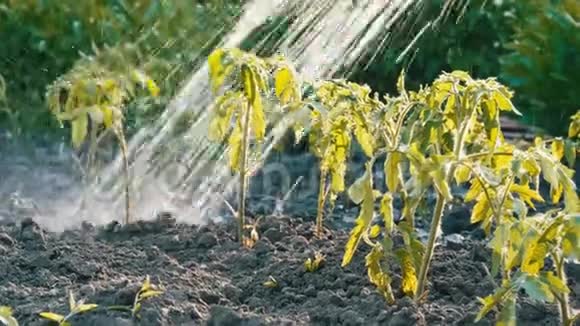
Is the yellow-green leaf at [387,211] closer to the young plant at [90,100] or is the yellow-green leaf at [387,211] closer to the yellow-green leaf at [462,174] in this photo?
the yellow-green leaf at [462,174]

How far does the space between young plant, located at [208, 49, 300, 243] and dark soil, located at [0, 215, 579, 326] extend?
21cm

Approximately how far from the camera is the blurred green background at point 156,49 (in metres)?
5.42

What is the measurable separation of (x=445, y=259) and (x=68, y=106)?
3.84 ft

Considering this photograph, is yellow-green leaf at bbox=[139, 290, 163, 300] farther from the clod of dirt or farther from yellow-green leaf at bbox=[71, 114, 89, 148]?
the clod of dirt

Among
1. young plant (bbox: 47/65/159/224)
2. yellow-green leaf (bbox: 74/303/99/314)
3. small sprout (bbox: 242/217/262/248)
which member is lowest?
yellow-green leaf (bbox: 74/303/99/314)

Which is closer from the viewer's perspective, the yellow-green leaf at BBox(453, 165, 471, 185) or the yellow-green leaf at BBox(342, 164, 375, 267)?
the yellow-green leaf at BBox(342, 164, 375, 267)

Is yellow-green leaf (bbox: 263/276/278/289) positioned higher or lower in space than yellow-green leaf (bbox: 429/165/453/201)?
lower

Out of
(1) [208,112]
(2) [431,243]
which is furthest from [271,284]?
(1) [208,112]

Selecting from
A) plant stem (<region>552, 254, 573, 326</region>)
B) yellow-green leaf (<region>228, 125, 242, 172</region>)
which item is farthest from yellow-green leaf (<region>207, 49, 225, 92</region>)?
plant stem (<region>552, 254, 573, 326</region>)

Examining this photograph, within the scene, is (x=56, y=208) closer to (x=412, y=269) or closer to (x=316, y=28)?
(x=316, y=28)

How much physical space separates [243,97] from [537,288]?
1.33 m

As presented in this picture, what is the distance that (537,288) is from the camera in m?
2.30

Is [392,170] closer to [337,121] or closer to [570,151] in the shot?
[570,151]

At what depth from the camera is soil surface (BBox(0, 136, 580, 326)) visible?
2.86m
